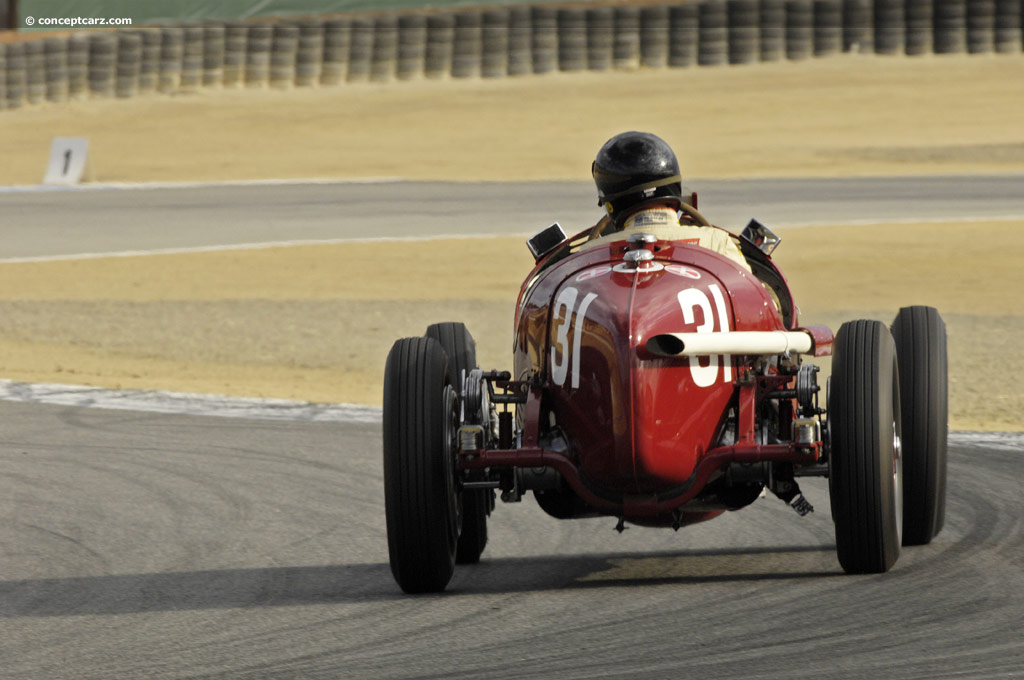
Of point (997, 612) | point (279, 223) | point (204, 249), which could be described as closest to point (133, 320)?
point (204, 249)

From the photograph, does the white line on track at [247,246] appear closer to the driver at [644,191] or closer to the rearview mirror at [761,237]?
the driver at [644,191]

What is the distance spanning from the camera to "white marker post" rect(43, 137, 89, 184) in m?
29.1

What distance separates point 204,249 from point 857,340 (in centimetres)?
1610

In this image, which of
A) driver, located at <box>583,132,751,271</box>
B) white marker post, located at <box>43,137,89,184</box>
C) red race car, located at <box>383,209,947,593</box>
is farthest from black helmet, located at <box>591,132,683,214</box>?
white marker post, located at <box>43,137,89,184</box>

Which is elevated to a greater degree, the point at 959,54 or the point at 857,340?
the point at 959,54

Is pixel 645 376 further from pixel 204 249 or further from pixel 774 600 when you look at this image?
pixel 204 249

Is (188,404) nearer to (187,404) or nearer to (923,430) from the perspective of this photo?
(187,404)

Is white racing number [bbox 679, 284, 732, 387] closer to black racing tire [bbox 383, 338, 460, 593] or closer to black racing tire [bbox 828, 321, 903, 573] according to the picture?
black racing tire [bbox 828, 321, 903, 573]

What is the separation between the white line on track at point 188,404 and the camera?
10969 millimetres

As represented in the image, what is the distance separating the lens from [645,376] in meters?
5.79

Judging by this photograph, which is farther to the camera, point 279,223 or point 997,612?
point 279,223

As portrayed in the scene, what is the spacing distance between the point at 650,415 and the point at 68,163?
2498cm

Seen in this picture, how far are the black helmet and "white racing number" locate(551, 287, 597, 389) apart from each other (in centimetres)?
95

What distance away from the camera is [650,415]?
18.9 feet
